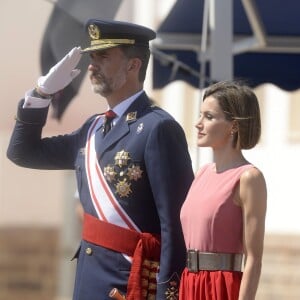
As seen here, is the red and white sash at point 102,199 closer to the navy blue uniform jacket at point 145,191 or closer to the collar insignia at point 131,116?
the navy blue uniform jacket at point 145,191

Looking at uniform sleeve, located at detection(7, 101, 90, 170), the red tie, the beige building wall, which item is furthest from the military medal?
the beige building wall

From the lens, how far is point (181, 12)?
21.3ft

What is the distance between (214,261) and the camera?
3.78 meters

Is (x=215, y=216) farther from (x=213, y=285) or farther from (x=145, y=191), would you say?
(x=145, y=191)

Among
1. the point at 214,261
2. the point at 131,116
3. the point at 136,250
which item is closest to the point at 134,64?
the point at 131,116

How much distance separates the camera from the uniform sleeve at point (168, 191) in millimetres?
3896

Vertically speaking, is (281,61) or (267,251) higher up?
(281,61)

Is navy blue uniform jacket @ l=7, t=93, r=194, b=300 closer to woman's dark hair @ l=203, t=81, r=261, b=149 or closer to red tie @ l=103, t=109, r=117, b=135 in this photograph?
red tie @ l=103, t=109, r=117, b=135

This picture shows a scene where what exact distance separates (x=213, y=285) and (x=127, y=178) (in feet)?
1.37

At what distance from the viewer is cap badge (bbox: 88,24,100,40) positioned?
4.15 m

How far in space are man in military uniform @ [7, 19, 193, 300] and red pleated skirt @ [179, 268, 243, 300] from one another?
0.11m

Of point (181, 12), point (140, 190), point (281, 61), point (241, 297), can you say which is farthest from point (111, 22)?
point (281, 61)

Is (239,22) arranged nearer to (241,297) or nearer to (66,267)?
(241,297)

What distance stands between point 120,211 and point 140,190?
0.09m
